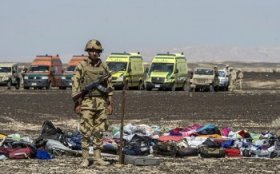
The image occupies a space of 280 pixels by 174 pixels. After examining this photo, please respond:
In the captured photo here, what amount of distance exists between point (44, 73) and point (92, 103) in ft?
143

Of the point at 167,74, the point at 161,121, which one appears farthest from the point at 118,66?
the point at 161,121

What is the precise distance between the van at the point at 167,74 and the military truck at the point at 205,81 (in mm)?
788

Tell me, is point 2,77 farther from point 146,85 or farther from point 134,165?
point 134,165

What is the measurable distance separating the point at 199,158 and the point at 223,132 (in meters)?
3.53

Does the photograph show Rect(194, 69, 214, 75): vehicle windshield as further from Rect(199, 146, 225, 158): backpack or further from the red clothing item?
Rect(199, 146, 225, 158): backpack

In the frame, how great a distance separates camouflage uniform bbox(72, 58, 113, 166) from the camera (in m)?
13.8

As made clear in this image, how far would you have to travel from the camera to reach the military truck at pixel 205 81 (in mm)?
56656

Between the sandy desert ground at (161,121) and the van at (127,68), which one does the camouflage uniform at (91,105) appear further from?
the van at (127,68)

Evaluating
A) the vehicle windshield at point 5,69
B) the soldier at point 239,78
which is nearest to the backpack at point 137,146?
the vehicle windshield at point 5,69

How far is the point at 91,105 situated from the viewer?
45.3ft

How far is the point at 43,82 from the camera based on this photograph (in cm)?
5706

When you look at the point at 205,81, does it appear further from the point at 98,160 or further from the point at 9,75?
the point at 98,160

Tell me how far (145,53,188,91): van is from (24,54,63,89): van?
7.25m

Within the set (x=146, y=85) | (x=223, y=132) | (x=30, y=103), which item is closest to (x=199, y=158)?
(x=223, y=132)
